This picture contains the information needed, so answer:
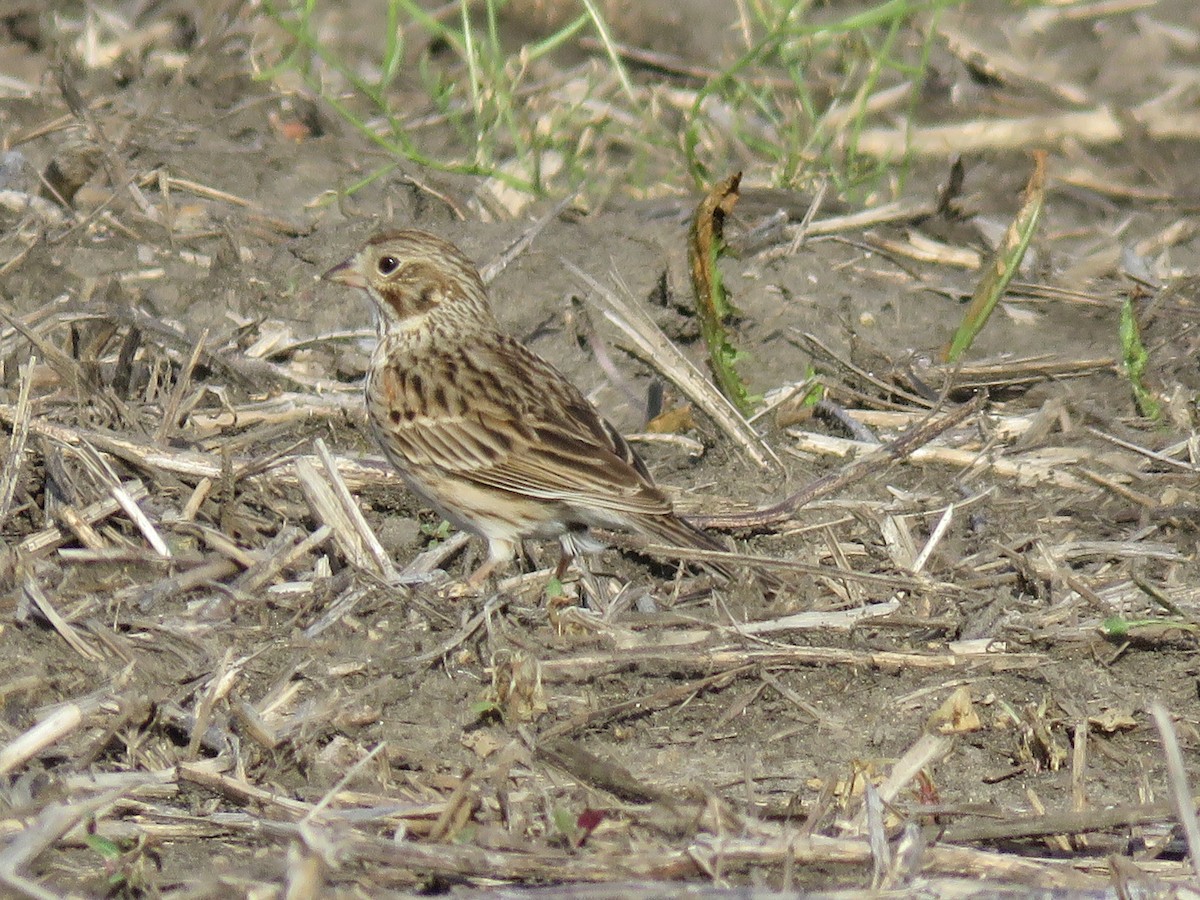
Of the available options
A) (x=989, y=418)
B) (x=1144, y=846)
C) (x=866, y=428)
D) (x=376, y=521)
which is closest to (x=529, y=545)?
(x=376, y=521)

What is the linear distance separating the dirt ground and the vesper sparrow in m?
0.22

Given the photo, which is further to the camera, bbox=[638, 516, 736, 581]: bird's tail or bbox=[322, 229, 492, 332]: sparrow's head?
bbox=[322, 229, 492, 332]: sparrow's head

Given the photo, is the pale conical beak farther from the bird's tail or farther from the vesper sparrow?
the bird's tail

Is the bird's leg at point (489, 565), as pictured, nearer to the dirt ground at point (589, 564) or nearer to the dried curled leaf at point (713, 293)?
the dirt ground at point (589, 564)

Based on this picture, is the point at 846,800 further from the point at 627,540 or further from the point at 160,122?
the point at 160,122

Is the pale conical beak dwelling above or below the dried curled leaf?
above

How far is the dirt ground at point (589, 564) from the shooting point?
393 cm

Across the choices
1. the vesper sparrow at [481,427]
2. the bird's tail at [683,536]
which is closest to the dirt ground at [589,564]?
the bird's tail at [683,536]

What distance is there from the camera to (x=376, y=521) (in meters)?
6.00

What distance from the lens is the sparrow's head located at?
623 centimetres

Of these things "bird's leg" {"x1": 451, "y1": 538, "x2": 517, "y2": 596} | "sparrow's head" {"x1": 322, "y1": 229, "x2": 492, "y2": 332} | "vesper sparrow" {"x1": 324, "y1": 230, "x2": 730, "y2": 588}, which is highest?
"sparrow's head" {"x1": 322, "y1": 229, "x2": 492, "y2": 332}

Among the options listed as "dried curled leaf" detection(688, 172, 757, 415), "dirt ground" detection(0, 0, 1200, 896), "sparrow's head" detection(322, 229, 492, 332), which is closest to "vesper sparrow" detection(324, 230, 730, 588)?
"sparrow's head" detection(322, 229, 492, 332)

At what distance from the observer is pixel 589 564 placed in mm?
5664

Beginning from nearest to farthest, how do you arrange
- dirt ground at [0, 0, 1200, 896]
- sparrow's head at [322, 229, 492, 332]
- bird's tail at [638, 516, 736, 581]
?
dirt ground at [0, 0, 1200, 896] < bird's tail at [638, 516, 736, 581] < sparrow's head at [322, 229, 492, 332]
